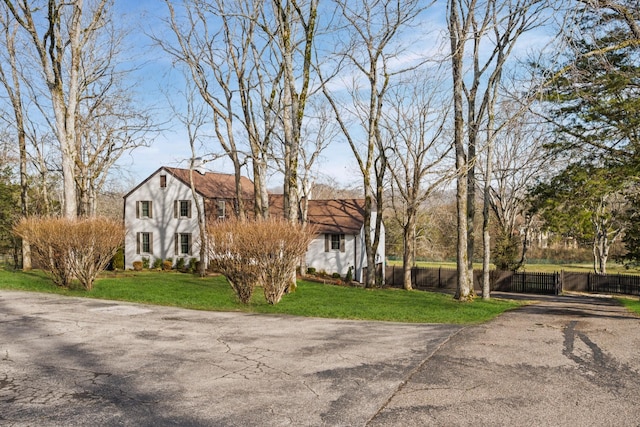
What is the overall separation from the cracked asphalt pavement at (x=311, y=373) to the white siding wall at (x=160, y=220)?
84.8 ft

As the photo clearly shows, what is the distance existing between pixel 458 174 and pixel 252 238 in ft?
24.9

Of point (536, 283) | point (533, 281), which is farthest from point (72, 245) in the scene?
point (536, 283)

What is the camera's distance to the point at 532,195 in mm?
14695

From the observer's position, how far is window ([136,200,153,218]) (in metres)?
36.9

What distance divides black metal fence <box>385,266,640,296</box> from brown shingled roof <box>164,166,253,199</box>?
13.6m

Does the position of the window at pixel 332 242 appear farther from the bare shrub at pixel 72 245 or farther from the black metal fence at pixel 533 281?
the bare shrub at pixel 72 245

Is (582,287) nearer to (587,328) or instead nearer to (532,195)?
(532,195)

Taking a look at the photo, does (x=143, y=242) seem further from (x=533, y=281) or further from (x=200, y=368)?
(x=200, y=368)

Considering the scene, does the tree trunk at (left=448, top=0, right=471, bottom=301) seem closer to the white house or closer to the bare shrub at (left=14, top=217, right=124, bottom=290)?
the bare shrub at (left=14, top=217, right=124, bottom=290)

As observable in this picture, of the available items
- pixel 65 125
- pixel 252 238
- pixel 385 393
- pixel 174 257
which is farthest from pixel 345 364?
pixel 174 257

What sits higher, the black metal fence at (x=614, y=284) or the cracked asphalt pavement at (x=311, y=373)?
the cracked asphalt pavement at (x=311, y=373)

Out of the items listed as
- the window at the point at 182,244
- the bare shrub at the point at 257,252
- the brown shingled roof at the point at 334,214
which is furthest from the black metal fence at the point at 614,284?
the bare shrub at the point at 257,252

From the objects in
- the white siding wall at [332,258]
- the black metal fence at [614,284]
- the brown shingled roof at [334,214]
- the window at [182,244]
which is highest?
the brown shingled roof at [334,214]

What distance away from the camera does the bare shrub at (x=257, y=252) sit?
12148 millimetres
